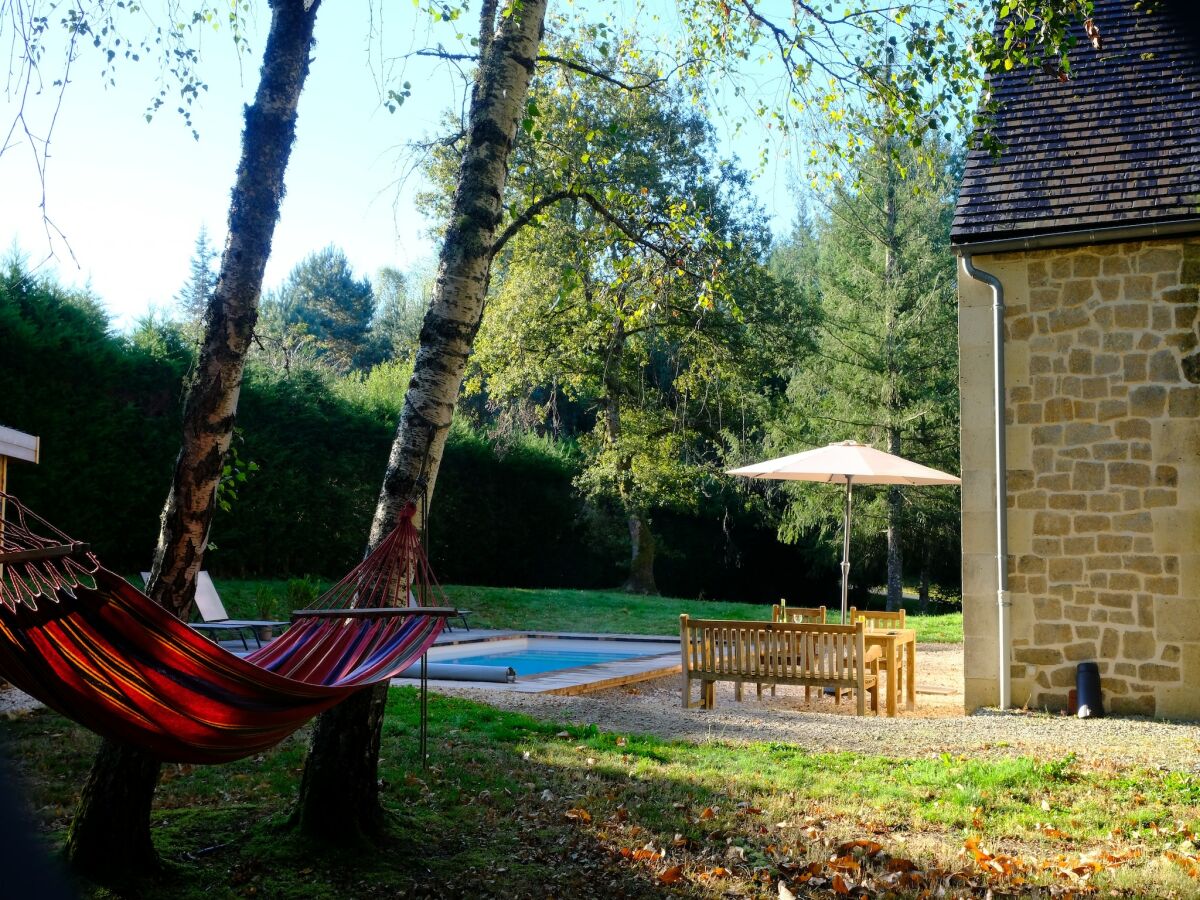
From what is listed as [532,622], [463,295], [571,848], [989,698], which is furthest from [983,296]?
[532,622]

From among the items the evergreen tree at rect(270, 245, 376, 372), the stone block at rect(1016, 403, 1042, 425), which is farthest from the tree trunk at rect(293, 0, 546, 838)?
the evergreen tree at rect(270, 245, 376, 372)

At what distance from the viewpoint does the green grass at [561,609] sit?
11442mm

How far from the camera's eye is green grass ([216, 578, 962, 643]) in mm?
11442

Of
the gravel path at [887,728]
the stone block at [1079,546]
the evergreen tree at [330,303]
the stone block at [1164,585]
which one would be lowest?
the gravel path at [887,728]

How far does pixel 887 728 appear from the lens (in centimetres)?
605

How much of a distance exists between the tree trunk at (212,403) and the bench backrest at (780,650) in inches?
162

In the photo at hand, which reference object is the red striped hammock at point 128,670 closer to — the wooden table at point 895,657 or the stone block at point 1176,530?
the wooden table at point 895,657

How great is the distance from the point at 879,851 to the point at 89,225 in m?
3.64

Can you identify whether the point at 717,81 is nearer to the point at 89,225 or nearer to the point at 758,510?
the point at 89,225

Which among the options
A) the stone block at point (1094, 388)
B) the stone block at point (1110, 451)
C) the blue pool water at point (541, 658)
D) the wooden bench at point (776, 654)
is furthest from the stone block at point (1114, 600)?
the blue pool water at point (541, 658)

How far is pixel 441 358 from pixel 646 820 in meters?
1.84

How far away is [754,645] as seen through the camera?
7062 mm

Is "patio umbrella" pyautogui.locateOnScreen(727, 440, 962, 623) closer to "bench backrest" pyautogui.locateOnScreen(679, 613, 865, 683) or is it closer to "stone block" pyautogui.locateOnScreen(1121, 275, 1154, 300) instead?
"bench backrest" pyautogui.locateOnScreen(679, 613, 865, 683)

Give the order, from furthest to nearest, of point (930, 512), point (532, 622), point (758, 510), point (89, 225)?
1. point (758, 510)
2. point (930, 512)
3. point (532, 622)
4. point (89, 225)
